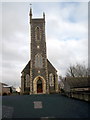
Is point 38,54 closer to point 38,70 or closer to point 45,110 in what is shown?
point 38,70

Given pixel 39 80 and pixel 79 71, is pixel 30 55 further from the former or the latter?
pixel 79 71

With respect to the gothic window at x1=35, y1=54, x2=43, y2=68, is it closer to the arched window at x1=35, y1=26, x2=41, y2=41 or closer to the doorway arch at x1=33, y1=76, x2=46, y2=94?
the doorway arch at x1=33, y1=76, x2=46, y2=94

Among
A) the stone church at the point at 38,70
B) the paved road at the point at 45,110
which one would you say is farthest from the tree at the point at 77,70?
the paved road at the point at 45,110

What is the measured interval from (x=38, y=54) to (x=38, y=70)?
3.87m

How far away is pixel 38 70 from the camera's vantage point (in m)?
42.9

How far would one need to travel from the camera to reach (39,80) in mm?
43094

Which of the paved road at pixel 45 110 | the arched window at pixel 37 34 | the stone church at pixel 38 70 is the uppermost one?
the arched window at pixel 37 34

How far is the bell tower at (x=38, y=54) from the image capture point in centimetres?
4216

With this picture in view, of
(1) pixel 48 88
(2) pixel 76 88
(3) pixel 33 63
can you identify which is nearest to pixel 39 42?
(3) pixel 33 63

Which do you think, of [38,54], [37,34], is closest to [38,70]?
[38,54]

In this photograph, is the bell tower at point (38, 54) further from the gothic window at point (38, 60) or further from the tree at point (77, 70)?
the tree at point (77, 70)

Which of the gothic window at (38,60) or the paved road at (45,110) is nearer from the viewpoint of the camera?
the paved road at (45,110)

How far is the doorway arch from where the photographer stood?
138 ft

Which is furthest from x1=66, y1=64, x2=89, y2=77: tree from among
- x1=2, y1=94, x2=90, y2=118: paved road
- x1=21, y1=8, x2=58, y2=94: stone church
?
x1=2, y1=94, x2=90, y2=118: paved road
